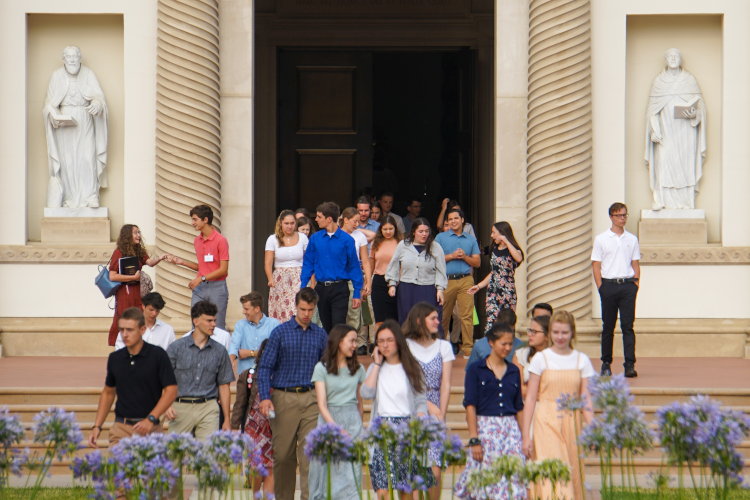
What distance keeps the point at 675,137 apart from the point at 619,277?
3.18m

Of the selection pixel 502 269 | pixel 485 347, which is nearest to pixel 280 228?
pixel 502 269

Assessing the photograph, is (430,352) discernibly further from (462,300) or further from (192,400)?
(462,300)

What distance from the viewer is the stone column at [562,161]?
38.6 feet

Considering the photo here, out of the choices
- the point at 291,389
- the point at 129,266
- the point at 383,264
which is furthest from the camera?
the point at 383,264

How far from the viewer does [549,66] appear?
11867mm

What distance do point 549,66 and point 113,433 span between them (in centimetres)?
749

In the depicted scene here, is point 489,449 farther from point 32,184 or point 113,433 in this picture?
point 32,184

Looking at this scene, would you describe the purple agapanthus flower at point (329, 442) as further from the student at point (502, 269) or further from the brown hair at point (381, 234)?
the brown hair at point (381, 234)

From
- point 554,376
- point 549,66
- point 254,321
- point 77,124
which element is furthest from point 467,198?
point 554,376

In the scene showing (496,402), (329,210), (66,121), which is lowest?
(496,402)

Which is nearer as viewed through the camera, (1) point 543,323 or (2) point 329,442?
(2) point 329,442

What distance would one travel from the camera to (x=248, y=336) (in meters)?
7.98

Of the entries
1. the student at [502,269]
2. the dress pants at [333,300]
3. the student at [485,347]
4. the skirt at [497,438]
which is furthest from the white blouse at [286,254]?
the skirt at [497,438]

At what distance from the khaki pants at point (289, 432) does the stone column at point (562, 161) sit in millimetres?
5330
